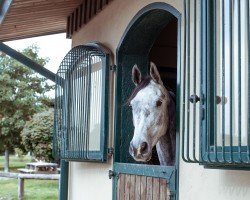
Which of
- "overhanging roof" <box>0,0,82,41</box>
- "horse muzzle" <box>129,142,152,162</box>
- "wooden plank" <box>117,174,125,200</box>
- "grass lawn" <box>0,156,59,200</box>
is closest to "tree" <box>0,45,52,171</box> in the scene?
"grass lawn" <box>0,156,59,200</box>

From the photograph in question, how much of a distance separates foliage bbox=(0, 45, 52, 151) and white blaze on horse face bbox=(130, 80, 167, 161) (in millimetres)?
19759

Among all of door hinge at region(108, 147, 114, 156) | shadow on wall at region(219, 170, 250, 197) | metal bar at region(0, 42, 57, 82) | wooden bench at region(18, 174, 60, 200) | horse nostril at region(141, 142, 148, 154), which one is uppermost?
metal bar at region(0, 42, 57, 82)

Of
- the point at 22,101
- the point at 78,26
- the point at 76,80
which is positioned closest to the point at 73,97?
the point at 76,80

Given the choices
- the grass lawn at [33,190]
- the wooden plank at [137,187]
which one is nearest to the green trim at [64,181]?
the wooden plank at [137,187]

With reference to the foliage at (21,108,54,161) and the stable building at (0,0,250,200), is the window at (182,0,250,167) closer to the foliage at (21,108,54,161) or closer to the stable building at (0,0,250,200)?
the stable building at (0,0,250,200)

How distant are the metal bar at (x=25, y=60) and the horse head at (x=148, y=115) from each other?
268cm

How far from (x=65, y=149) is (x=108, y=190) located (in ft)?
2.96

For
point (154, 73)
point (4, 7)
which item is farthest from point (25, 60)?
point (154, 73)

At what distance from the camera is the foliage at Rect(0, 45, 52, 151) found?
76.0ft

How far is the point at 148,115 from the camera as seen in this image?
10.8 ft

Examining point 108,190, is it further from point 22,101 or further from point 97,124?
point 22,101

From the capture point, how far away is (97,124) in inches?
177

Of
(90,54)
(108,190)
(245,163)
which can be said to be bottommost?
(108,190)

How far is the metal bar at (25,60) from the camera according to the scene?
5805 mm
